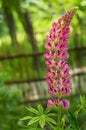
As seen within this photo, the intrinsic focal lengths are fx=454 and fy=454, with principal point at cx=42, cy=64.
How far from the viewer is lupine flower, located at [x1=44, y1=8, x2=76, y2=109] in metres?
1.84

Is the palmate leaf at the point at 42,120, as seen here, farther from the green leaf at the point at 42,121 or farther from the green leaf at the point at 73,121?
the green leaf at the point at 73,121

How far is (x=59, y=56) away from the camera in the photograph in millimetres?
1835

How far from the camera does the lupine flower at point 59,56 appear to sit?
1837 mm

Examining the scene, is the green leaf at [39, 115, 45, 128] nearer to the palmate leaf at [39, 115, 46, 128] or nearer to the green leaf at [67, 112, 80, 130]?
the palmate leaf at [39, 115, 46, 128]

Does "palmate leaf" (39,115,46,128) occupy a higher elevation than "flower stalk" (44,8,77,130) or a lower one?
lower

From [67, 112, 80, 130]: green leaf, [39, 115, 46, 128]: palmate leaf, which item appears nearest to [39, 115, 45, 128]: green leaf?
[39, 115, 46, 128]: palmate leaf

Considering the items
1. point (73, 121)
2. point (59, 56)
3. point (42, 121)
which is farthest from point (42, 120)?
point (59, 56)

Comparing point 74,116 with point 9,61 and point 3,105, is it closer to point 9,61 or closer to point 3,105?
point 3,105

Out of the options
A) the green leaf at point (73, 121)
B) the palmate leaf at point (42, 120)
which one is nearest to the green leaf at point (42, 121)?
the palmate leaf at point (42, 120)

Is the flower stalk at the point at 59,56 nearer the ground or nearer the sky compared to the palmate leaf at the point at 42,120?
nearer the sky

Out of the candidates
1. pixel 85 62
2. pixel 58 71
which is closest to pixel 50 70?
pixel 58 71

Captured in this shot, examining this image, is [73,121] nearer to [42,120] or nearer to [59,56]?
[42,120]

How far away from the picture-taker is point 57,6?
357cm

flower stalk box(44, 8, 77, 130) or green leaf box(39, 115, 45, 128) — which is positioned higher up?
flower stalk box(44, 8, 77, 130)
